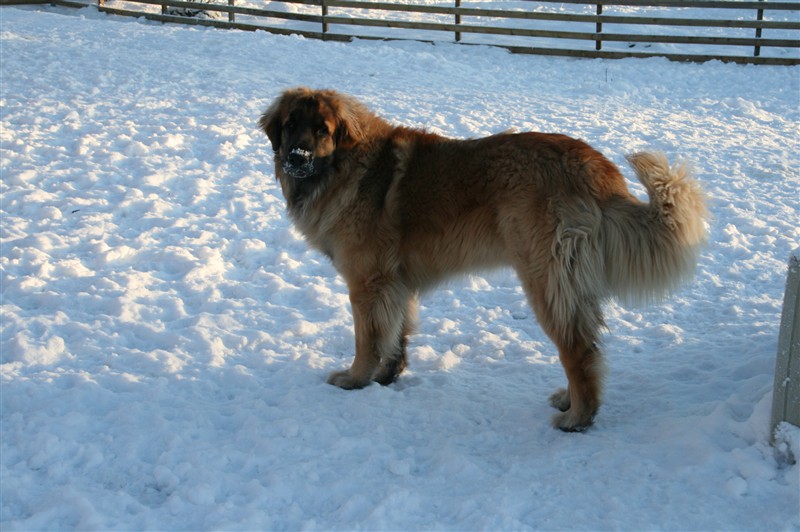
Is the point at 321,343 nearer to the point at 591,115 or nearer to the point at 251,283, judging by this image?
the point at 251,283

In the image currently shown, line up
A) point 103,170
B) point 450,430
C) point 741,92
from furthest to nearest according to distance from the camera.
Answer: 1. point 741,92
2. point 103,170
3. point 450,430

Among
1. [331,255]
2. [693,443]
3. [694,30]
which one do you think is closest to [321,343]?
[331,255]

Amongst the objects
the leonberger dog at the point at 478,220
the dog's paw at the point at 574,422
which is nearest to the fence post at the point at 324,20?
the leonberger dog at the point at 478,220

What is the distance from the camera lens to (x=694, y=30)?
18844 millimetres

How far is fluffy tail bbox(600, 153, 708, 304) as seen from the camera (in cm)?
379

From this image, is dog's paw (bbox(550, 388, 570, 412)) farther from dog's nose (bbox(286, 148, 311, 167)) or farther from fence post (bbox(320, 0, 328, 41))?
fence post (bbox(320, 0, 328, 41))

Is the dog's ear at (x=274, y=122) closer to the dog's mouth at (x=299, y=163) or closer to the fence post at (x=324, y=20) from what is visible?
the dog's mouth at (x=299, y=163)

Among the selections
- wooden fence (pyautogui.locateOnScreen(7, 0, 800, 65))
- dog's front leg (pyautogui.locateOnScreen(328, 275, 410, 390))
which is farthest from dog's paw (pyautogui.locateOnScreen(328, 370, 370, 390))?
wooden fence (pyautogui.locateOnScreen(7, 0, 800, 65))

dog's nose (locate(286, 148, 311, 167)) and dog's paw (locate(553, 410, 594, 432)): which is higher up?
dog's nose (locate(286, 148, 311, 167))

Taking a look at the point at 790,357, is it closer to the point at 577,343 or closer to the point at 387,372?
the point at 577,343

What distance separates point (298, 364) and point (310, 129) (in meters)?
1.52

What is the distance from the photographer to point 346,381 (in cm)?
463

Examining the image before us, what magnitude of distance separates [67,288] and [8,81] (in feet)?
23.7

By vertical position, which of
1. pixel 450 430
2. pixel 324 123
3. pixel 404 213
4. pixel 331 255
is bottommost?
pixel 450 430
